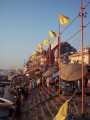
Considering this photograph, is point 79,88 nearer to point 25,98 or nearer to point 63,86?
point 63,86

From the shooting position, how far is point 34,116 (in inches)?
762

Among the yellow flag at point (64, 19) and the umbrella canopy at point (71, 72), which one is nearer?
the yellow flag at point (64, 19)

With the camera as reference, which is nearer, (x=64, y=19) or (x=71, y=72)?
(x=64, y=19)

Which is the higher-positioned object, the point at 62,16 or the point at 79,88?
the point at 62,16

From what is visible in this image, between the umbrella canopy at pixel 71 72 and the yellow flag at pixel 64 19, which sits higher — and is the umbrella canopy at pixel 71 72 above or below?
below

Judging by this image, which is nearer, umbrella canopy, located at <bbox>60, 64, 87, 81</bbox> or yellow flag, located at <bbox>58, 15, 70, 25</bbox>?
yellow flag, located at <bbox>58, 15, 70, 25</bbox>

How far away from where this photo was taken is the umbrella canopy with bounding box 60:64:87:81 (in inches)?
936

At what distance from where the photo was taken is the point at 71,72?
24312 mm

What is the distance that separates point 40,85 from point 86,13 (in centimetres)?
2918

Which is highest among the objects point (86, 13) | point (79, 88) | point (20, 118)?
point (86, 13)

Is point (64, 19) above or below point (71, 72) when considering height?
above

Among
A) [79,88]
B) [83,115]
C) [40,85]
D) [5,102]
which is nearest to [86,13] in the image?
[83,115]

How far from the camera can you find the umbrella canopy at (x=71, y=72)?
23.8 metres

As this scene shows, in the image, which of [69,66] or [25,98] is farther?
[25,98]
